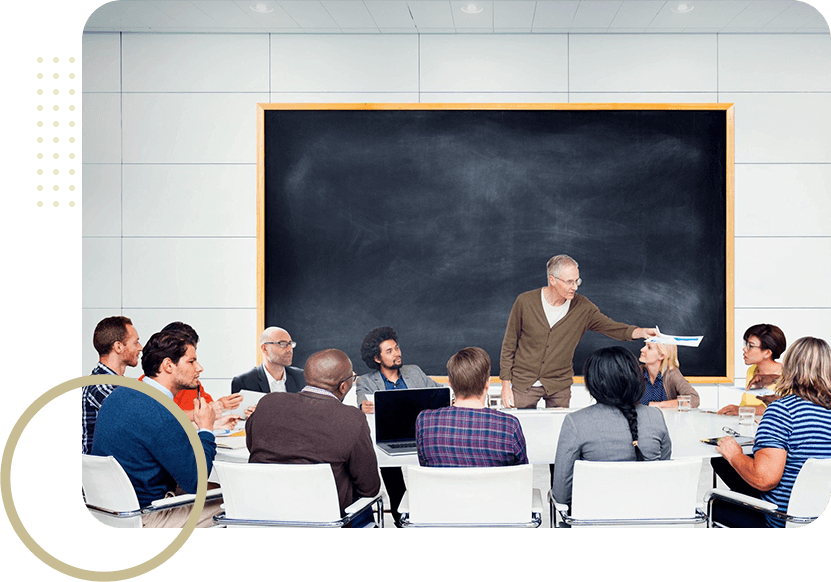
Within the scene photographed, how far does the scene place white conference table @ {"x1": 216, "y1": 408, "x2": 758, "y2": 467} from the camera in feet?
8.49

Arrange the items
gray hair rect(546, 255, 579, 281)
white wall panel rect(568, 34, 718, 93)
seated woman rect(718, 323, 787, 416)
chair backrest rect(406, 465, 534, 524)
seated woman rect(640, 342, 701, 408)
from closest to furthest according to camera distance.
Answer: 1. chair backrest rect(406, 465, 534, 524)
2. seated woman rect(718, 323, 787, 416)
3. seated woman rect(640, 342, 701, 408)
4. gray hair rect(546, 255, 579, 281)
5. white wall panel rect(568, 34, 718, 93)

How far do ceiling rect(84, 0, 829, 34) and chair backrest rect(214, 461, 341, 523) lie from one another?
3276 mm

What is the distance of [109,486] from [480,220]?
3.13m

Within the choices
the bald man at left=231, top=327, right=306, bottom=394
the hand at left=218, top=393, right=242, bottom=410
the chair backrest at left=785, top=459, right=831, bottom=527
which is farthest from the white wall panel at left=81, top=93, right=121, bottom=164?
the chair backrest at left=785, top=459, right=831, bottom=527

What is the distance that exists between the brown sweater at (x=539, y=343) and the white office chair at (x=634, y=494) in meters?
1.99

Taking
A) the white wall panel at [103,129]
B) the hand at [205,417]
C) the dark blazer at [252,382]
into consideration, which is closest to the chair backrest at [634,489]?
the hand at [205,417]

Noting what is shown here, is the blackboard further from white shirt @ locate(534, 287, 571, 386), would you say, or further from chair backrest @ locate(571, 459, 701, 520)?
chair backrest @ locate(571, 459, 701, 520)

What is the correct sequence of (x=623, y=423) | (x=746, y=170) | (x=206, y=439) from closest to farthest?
1. (x=623, y=423)
2. (x=206, y=439)
3. (x=746, y=170)

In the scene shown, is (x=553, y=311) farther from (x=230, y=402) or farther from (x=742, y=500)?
(x=230, y=402)

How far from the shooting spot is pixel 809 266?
4527 millimetres

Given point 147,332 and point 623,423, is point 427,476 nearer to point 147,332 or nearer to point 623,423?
point 623,423

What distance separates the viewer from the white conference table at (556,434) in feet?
8.49

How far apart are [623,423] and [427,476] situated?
0.77 metres

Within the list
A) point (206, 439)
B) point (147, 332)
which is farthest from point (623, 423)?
point (147, 332)
